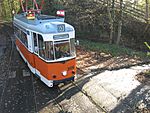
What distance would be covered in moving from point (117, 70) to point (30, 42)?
203 inches

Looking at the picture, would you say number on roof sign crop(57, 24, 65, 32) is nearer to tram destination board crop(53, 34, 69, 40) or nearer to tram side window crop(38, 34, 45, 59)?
tram destination board crop(53, 34, 69, 40)

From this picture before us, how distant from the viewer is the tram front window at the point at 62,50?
1268cm

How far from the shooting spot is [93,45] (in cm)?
2200

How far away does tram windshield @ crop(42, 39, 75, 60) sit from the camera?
12.6 metres

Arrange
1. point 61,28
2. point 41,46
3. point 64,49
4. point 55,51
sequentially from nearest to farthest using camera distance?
point 55,51
point 61,28
point 64,49
point 41,46

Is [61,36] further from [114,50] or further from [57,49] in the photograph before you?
[114,50]

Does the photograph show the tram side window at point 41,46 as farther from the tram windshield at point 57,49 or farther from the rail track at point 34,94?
the rail track at point 34,94

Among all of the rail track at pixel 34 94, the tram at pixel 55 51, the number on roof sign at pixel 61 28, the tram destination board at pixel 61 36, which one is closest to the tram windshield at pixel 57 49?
the tram at pixel 55 51

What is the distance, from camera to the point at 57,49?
1267 centimetres

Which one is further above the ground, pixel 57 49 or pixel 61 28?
pixel 61 28

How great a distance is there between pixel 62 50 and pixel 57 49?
278mm

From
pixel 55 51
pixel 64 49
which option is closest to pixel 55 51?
pixel 55 51

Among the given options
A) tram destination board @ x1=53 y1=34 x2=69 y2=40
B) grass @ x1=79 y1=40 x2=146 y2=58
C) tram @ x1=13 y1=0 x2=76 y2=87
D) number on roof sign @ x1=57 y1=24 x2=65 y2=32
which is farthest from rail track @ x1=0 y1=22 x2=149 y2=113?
grass @ x1=79 y1=40 x2=146 y2=58

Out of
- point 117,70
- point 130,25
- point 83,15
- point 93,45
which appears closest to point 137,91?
point 117,70
